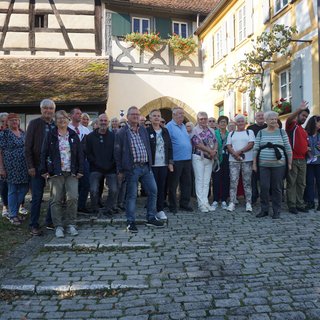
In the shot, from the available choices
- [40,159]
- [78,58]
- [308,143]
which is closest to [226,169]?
[308,143]

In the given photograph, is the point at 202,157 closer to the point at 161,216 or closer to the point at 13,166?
the point at 161,216

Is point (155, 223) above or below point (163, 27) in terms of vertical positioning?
below

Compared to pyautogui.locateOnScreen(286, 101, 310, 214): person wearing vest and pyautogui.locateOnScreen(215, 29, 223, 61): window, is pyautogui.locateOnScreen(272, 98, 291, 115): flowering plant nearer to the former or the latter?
pyautogui.locateOnScreen(286, 101, 310, 214): person wearing vest

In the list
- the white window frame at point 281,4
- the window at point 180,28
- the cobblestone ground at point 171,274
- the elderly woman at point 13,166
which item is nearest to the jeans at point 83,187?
the elderly woman at point 13,166

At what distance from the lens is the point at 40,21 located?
1614 cm

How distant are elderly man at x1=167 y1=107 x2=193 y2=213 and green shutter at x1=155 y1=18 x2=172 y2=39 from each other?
428 inches

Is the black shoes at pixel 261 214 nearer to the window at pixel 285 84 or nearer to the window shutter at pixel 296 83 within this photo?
the window shutter at pixel 296 83

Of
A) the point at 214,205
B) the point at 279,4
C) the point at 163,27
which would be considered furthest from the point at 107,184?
the point at 163,27

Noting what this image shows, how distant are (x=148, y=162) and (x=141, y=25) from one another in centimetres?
1241

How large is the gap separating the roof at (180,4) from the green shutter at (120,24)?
50 cm

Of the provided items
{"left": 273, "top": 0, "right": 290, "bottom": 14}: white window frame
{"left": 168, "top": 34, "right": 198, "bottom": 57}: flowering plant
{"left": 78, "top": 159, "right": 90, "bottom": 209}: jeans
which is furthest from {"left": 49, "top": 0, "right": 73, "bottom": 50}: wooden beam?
{"left": 78, "top": 159, "right": 90, "bottom": 209}: jeans

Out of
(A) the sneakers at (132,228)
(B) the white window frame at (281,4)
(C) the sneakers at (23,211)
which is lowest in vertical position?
(A) the sneakers at (132,228)

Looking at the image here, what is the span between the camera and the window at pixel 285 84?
12.1 m

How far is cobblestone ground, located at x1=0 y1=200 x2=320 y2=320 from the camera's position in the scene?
3.48 m
